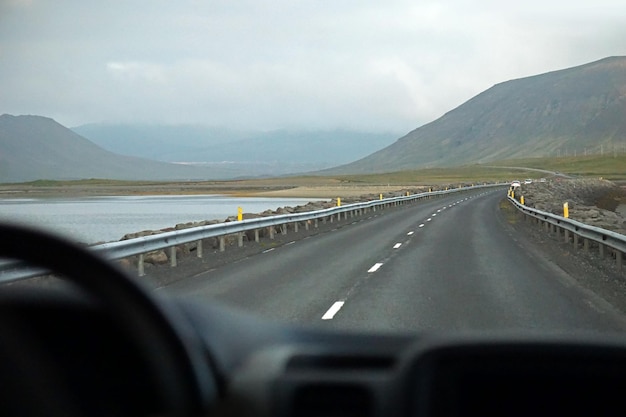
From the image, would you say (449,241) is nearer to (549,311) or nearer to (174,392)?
(549,311)

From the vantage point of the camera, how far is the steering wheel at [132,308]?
1765 millimetres

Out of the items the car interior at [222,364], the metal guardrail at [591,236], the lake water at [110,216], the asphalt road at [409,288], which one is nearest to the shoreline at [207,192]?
the lake water at [110,216]

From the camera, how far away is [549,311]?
37.3ft

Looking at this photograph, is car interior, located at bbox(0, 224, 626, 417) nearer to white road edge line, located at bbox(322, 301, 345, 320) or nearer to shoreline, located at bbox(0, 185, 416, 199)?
white road edge line, located at bbox(322, 301, 345, 320)

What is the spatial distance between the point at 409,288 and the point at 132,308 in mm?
12143

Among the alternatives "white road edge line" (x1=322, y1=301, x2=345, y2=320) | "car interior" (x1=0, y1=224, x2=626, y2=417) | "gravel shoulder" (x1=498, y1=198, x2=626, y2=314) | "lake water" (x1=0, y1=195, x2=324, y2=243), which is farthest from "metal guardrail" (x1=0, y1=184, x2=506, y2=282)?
"gravel shoulder" (x1=498, y1=198, x2=626, y2=314)

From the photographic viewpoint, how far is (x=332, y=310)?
11570 mm

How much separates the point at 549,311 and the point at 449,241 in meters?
12.7

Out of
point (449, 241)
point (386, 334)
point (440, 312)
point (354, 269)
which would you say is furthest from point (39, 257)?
point (449, 241)

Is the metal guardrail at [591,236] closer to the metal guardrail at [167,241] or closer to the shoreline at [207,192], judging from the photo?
the metal guardrail at [167,241]

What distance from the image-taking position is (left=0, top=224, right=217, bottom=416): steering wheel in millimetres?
1765

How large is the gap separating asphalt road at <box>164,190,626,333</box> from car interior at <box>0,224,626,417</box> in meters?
6.93

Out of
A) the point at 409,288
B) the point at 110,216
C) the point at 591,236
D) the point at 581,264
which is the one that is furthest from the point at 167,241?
the point at 110,216

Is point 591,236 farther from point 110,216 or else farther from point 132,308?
point 110,216
